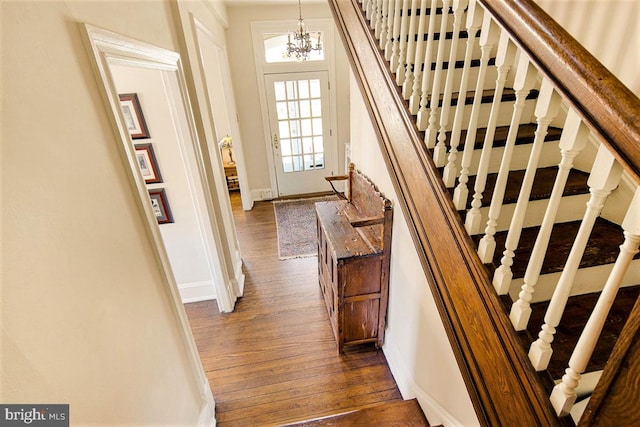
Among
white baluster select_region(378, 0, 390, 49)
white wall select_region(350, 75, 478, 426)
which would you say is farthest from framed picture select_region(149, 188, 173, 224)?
white baluster select_region(378, 0, 390, 49)

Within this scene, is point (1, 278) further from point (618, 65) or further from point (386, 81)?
point (618, 65)

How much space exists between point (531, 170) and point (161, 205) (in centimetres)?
241

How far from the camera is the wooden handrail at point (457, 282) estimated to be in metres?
0.88

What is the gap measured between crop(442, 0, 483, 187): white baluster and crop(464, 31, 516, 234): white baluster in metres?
0.11

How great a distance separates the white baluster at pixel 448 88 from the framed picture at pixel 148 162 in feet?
6.48

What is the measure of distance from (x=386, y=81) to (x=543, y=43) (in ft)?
2.97

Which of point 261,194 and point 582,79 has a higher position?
point 582,79

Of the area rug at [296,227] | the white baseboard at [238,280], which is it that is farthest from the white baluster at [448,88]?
the area rug at [296,227]

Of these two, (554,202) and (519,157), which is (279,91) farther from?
(554,202)

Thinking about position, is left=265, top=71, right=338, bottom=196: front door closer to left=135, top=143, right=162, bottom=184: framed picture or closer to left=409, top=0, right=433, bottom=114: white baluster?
left=135, top=143, right=162, bottom=184: framed picture

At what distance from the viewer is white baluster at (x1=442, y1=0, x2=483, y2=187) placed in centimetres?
93

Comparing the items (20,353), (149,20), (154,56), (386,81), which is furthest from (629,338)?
(149,20)

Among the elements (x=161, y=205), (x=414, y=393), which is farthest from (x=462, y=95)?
(x=161, y=205)

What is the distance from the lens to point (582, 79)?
24.1 inches
